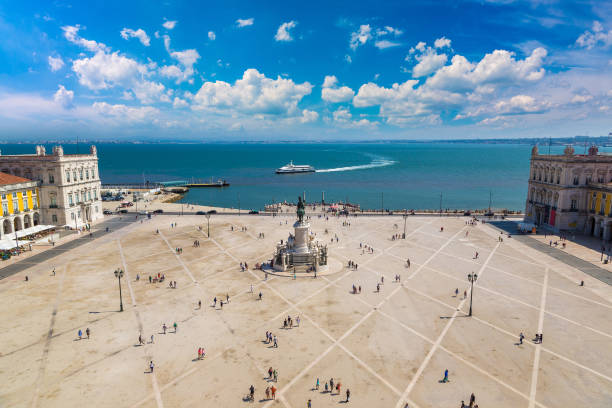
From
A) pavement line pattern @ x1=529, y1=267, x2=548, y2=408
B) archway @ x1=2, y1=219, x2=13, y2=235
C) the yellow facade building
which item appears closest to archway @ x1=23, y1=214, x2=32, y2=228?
the yellow facade building

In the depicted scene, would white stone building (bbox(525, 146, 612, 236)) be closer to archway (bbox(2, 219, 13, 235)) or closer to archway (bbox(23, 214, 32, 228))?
archway (bbox(2, 219, 13, 235))

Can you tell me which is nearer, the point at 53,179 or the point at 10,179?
the point at 10,179

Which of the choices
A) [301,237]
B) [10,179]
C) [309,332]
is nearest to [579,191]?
[301,237]

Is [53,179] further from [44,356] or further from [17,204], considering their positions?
[44,356]

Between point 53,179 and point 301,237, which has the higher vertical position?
point 53,179

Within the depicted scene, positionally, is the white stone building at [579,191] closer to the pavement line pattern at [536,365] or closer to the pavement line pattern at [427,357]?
the pavement line pattern at [536,365]

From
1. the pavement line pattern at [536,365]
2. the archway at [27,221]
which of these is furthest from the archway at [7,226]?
the pavement line pattern at [536,365]

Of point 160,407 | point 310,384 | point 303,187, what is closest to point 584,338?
point 310,384
